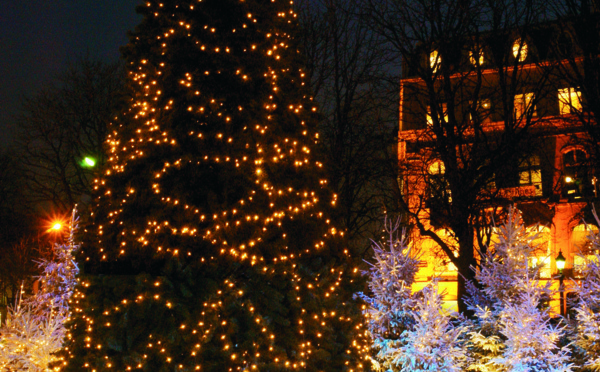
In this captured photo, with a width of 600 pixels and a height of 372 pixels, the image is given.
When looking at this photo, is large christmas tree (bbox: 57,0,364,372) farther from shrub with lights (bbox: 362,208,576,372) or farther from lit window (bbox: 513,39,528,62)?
lit window (bbox: 513,39,528,62)

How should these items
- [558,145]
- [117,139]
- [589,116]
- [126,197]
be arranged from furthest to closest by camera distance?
[558,145], [589,116], [117,139], [126,197]

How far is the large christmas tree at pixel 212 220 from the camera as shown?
455 centimetres

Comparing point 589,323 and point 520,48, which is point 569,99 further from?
point 589,323

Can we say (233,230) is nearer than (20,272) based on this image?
Yes

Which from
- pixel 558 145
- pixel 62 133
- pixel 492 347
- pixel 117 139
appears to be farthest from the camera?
pixel 558 145

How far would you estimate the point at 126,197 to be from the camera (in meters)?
5.08

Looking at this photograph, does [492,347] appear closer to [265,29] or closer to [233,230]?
[233,230]

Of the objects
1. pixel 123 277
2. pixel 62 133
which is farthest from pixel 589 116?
pixel 62 133

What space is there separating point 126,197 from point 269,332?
6.41 ft

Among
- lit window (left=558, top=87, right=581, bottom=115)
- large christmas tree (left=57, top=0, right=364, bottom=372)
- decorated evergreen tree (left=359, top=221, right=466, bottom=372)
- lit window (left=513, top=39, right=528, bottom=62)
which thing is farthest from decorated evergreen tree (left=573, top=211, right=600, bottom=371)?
lit window (left=513, top=39, right=528, bottom=62)

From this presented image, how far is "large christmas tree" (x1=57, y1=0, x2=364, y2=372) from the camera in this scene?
455 centimetres

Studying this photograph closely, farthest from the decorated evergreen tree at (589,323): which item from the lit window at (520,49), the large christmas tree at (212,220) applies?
the lit window at (520,49)

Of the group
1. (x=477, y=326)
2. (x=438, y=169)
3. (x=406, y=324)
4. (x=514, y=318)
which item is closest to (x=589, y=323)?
(x=514, y=318)

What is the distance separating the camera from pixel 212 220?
191 inches
